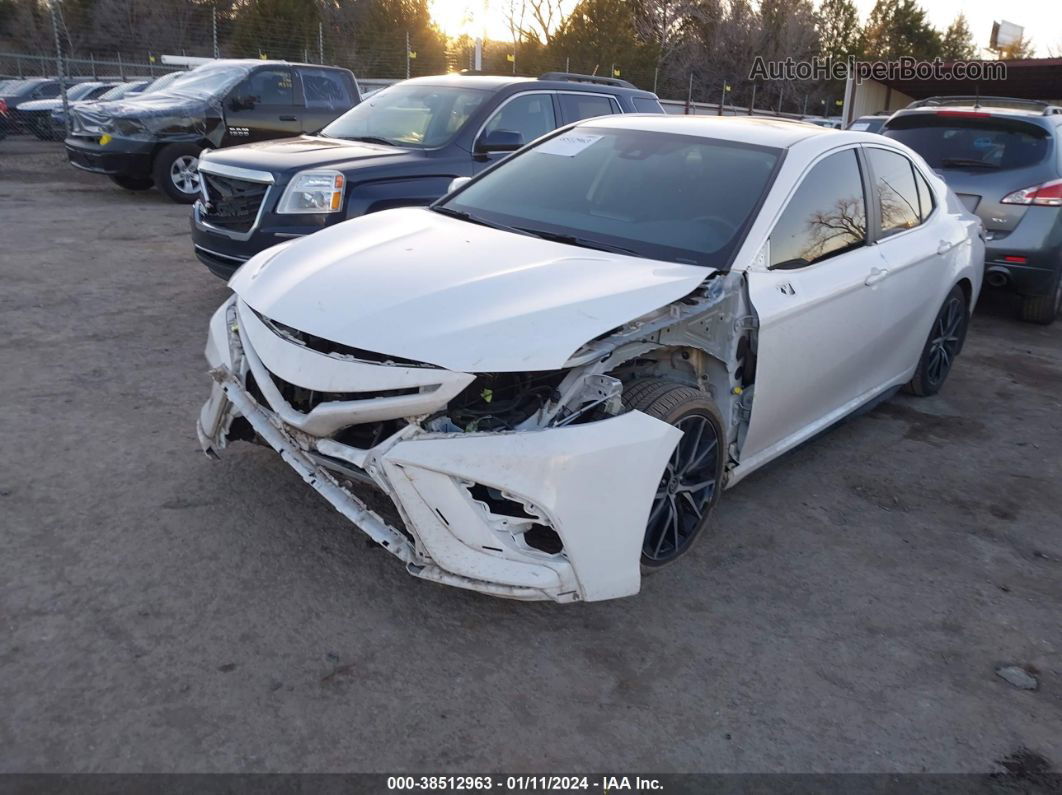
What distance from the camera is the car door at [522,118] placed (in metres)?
7.13

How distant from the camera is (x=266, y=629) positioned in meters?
3.06

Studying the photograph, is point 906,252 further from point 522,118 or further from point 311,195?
point 311,195

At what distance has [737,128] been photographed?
4.57 meters

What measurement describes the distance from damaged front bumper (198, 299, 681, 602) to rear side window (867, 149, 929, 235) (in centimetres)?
242

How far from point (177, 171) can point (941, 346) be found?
9566mm

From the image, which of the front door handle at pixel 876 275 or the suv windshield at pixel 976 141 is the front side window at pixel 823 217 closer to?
the front door handle at pixel 876 275

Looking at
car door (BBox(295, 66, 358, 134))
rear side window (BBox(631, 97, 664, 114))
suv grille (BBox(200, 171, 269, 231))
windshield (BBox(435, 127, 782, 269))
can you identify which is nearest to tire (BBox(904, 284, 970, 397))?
windshield (BBox(435, 127, 782, 269))

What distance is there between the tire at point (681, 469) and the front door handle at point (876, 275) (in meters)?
1.37

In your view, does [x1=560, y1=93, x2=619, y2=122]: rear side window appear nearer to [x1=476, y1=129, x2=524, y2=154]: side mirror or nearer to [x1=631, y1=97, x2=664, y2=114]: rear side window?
[x1=631, y1=97, x2=664, y2=114]: rear side window

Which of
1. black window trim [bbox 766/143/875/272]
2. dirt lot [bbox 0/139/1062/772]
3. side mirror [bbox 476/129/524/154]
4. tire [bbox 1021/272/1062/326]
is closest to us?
dirt lot [bbox 0/139/1062/772]

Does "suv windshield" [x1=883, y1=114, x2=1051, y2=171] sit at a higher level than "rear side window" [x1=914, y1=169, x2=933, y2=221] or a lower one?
higher

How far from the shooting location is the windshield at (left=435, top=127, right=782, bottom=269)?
395cm

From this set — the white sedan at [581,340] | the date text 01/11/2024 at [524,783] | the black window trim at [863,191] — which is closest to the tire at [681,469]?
the white sedan at [581,340]

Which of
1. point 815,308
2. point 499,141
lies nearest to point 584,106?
point 499,141
